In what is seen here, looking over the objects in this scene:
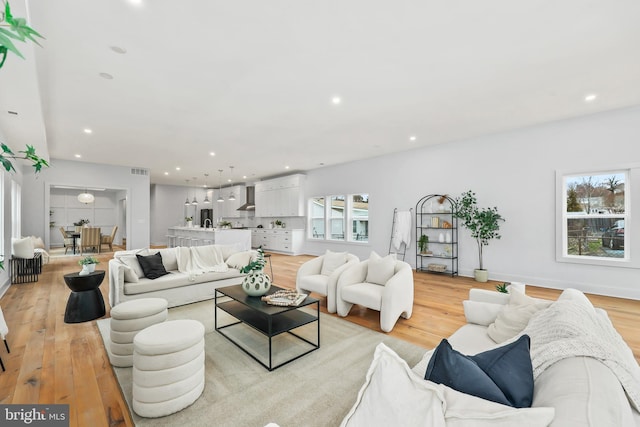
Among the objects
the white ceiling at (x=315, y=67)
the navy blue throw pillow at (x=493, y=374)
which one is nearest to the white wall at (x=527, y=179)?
the white ceiling at (x=315, y=67)

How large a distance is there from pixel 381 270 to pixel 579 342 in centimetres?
258

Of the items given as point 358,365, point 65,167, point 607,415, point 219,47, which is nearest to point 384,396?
point 607,415

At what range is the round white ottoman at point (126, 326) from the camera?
2.47m

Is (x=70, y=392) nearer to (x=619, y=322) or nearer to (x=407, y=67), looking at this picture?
(x=407, y=67)

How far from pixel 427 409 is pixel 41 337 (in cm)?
401

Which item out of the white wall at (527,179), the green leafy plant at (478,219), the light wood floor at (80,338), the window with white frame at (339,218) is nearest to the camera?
the light wood floor at (80,338)

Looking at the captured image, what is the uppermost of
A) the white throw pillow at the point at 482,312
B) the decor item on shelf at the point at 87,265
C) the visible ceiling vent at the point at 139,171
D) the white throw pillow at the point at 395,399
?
the visible ceiling vent at the point at 139,171

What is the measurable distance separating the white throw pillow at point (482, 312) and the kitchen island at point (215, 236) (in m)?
5.74

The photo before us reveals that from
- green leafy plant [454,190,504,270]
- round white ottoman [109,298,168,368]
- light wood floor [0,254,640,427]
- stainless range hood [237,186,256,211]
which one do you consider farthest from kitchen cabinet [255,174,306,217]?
round white ottoman [109,298,168,368]

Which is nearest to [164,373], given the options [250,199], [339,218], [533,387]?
[533,387]

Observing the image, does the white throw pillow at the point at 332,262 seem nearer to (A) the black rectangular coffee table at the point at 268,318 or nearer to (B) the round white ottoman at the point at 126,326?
(A) the black rectangular coffee table at the point at 268,318

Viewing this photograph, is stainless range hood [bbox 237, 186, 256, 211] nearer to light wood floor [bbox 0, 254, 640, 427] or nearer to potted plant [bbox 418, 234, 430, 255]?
light wood floor [bbox 0, 254, 640, 427]

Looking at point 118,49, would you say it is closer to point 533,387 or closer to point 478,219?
point 533,387

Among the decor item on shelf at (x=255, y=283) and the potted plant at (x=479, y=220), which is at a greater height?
the potted plant at (x=479, y=220)
